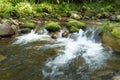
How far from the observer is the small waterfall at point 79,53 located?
8328 mm

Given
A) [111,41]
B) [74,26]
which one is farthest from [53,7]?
[111,41]

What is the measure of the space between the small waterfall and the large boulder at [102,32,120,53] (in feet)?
1.08

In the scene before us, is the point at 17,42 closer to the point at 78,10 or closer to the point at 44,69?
the point at 44,69

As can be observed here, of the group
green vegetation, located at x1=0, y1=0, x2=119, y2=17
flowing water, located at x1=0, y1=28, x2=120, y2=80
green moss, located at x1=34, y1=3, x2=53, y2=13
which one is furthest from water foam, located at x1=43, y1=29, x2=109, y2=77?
green moss, located at x1=34, y1=3, x2=53, y2=13

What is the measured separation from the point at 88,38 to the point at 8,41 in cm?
421

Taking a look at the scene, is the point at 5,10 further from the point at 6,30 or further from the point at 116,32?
the point at 116,32

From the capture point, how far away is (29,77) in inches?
300

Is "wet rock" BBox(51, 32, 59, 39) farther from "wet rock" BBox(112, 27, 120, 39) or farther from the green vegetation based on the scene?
the green vegetation

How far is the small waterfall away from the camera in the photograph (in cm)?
833

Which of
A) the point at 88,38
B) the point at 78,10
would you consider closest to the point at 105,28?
the point at 88,38

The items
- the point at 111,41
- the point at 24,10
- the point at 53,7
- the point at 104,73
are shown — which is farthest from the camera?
the point at 53,7

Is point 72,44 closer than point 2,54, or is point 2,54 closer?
point 2,54

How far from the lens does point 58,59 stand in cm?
934

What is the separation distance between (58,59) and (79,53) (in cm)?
129
